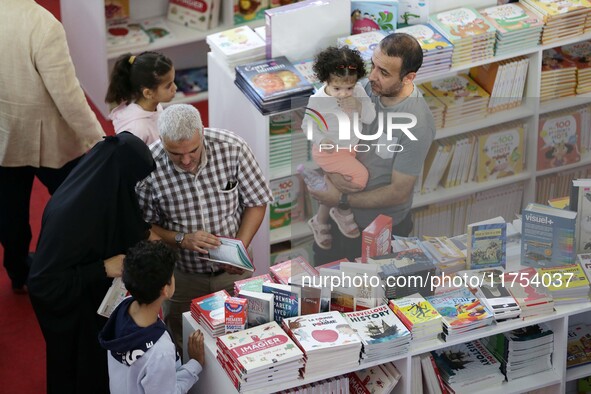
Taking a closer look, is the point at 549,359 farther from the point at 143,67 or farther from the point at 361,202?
the point at 143,67

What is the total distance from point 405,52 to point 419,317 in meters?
1.50

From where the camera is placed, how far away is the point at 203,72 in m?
7.99

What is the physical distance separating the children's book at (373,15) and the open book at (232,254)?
5.68 ft

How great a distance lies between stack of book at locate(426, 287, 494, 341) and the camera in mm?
4430

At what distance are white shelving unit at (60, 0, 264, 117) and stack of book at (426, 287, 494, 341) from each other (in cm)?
359

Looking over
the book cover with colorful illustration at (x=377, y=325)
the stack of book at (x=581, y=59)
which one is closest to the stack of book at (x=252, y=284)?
the book cover with colorful illustration at (x=377, y=325)

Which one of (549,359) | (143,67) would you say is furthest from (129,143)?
(549,359)

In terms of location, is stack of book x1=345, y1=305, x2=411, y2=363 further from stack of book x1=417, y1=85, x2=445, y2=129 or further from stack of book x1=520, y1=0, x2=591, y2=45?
stack of book x1=520, y1=0, x2=591, y2=45

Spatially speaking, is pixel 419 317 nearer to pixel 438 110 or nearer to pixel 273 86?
pixel 273 86

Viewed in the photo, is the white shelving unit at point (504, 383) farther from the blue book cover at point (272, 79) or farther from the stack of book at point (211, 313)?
the blue book cover at point (272, 79)

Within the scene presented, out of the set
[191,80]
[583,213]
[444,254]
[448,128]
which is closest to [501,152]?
[448,128]

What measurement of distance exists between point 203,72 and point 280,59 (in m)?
2.30

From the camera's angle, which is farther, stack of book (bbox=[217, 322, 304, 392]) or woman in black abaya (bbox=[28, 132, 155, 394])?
woman in black abaya (bbox=[28, 132, 155, 394])

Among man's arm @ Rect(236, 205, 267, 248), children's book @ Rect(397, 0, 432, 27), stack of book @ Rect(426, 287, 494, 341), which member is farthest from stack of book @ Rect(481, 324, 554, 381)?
children's book @ Rect(397, 0, 432, 27)
